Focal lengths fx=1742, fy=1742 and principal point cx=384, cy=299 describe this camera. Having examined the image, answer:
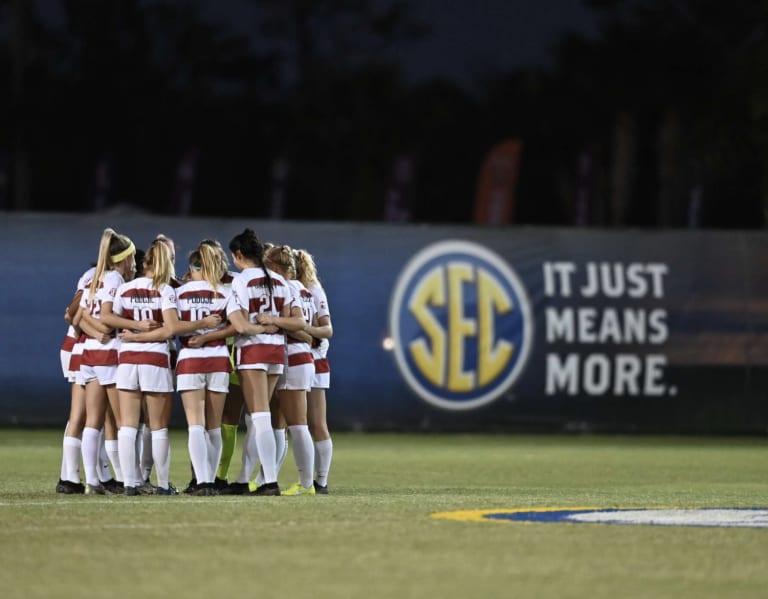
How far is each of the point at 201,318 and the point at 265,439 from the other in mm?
1005

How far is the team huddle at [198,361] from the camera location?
1277cm

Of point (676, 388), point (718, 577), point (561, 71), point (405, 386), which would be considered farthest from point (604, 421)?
point (561, 71)

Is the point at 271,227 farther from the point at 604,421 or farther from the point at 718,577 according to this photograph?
the point at 718,577

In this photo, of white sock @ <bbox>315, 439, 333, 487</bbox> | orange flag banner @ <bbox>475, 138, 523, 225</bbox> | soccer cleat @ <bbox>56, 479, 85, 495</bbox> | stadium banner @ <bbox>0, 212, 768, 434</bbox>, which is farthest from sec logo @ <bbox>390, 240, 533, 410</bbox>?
orange flag banner @ <bbox>475, 138, 523, 225</bbox>

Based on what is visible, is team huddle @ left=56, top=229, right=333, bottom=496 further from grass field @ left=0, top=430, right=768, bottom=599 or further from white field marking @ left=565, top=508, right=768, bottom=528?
white field marking @ left=565, top=508, right=768, bottom=528

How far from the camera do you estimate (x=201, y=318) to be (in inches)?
504

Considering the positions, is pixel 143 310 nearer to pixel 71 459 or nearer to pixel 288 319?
pixel 288 319

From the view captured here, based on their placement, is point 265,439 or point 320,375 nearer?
point 265,439

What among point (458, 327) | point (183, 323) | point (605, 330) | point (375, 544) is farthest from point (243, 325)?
point (605, 330)

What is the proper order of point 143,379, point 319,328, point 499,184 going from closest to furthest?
point 143,379 → point 319,328 → point 499,184

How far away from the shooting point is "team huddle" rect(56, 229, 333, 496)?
41.9ft

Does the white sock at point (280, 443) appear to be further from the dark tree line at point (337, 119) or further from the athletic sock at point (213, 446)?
the dark tree line at point (337, 119)

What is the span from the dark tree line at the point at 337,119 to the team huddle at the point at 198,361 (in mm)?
35841

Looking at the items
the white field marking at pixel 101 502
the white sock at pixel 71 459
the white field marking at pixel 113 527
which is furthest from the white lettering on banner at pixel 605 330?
the white field marking at pixel 113 527
